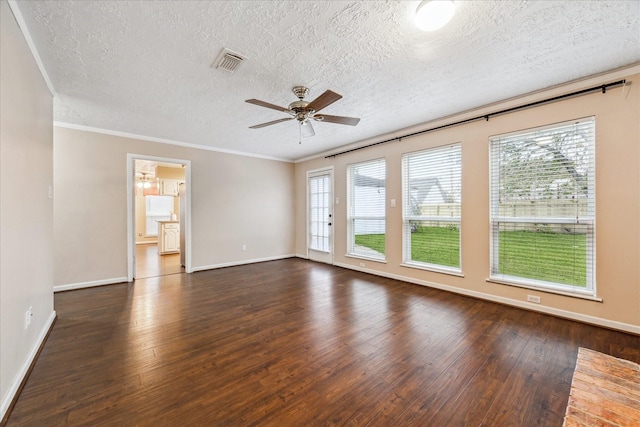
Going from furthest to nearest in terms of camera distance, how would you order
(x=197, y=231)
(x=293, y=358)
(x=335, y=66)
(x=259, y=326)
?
(x=197, y=231), (x=259, y=326), (x=335, y=66), (x=293, y=358)

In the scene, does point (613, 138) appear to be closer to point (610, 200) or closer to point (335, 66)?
point (610, 200)

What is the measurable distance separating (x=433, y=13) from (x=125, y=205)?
5.07 metres

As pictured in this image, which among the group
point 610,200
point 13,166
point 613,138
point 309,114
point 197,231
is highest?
point 309,114

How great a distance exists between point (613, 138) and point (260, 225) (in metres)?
5.80

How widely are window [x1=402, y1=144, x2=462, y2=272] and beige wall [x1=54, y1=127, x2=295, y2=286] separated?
333 cm

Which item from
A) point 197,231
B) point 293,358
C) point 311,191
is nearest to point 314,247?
point 311,191

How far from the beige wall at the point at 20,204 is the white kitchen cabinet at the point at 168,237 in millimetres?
4912

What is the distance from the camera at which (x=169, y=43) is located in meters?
2.11

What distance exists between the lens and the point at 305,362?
2037 mm

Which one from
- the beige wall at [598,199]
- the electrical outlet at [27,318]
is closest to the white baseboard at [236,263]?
the electrical outlet at [27,318]

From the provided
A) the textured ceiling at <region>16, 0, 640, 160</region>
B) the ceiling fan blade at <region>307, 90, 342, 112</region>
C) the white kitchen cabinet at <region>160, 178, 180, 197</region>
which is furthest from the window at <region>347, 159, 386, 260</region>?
the white kitchen cabinet at <region>160, 178, 180, 197</region>

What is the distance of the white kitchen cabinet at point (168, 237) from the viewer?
7.13 metres

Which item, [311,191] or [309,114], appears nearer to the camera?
[309,114]

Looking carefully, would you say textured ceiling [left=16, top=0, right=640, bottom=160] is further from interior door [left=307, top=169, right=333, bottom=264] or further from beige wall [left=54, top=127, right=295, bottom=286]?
interior door [left=307, top=169, right=333, bottom=264]
